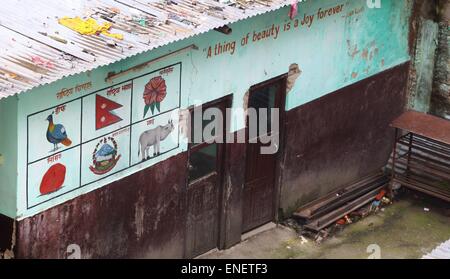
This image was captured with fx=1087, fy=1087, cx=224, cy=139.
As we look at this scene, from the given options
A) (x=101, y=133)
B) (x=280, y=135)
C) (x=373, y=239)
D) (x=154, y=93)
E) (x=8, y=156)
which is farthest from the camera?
(x=373, y=239)

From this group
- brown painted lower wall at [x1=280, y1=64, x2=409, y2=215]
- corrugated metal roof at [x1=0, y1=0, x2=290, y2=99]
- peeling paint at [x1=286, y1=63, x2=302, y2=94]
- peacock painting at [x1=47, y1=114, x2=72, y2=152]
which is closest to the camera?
corrugated metal roof at [x1=0, y1=0, x2=290, y2=99]

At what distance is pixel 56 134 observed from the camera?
10195 millimetres

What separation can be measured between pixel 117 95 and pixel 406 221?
483cm

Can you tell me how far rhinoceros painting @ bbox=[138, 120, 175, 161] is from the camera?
1118 centimetres

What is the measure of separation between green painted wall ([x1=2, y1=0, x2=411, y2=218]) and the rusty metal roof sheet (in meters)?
0.73

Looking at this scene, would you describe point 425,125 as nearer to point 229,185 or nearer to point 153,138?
point 229,185

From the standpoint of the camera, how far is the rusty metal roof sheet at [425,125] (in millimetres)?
13562

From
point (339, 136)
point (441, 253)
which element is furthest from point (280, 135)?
point (441, 253)

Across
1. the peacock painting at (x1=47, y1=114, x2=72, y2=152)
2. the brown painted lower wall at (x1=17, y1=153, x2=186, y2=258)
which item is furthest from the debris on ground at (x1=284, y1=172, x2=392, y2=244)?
the peacock painting at (x1=47, y1=114, x2=72, y2=152)

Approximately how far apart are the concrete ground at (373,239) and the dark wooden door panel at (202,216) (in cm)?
21

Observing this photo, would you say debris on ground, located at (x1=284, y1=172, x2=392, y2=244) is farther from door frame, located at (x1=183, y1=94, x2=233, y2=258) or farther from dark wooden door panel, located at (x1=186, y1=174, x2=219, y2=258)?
dark wooden door panel, located at (x1=186, y1=174, x2=219, y2=258)

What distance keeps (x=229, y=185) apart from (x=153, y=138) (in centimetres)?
151

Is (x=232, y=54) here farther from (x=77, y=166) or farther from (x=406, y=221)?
(x=406, y=221)

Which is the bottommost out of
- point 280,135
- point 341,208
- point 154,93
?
point 341,208
